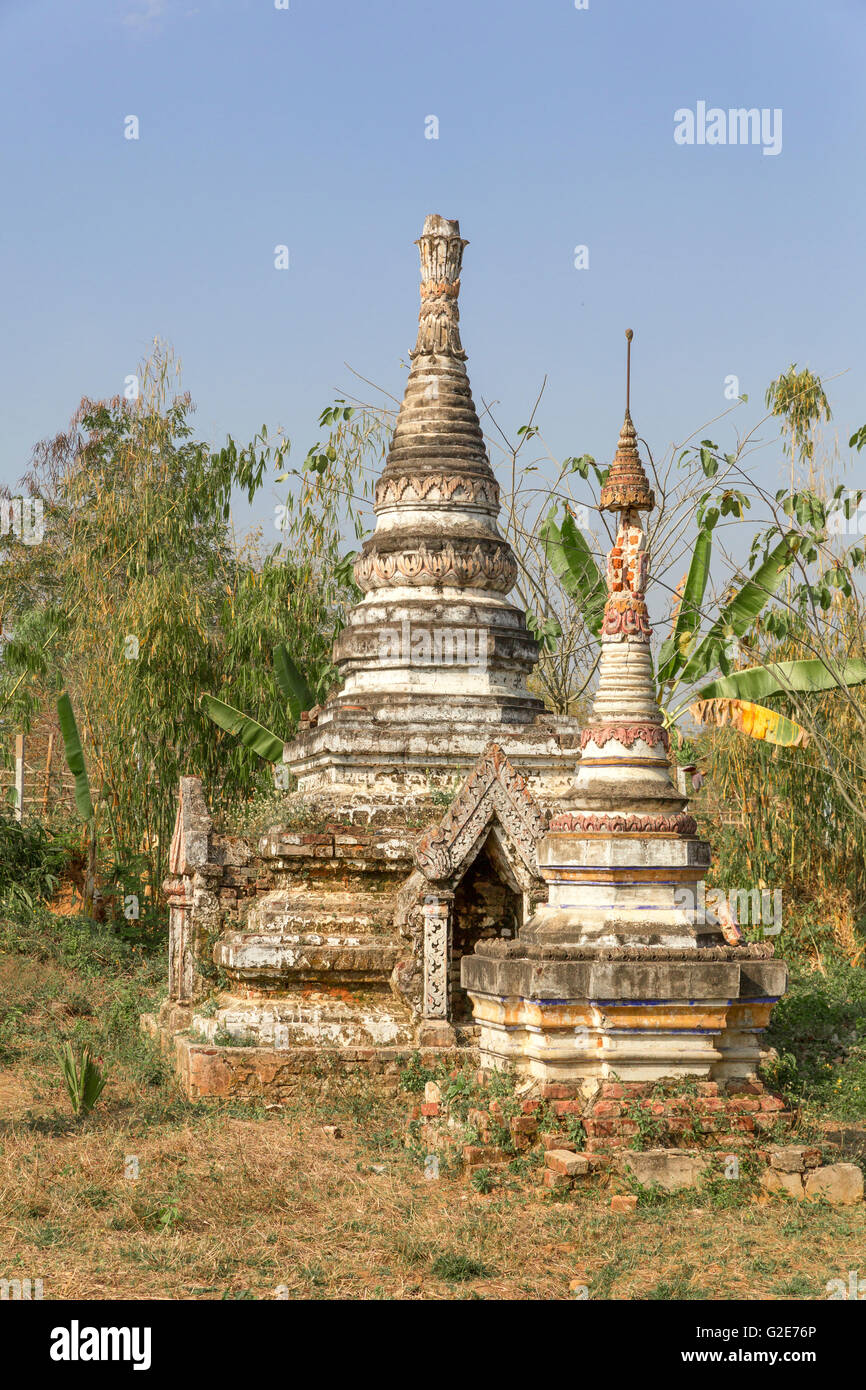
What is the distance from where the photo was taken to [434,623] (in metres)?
13.2

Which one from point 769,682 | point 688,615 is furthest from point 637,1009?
point 688,615

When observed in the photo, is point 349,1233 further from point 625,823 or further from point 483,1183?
point 625,823

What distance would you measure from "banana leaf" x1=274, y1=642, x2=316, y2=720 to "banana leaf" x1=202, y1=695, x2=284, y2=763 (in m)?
0.50

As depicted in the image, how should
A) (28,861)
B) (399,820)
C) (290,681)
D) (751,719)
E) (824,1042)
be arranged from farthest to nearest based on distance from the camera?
(28,861) < (290,681) < (751,719) < (824,1042) < (399,820)

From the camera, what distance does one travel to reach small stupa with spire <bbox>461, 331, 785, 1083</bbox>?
331 inches

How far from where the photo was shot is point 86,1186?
789 cm

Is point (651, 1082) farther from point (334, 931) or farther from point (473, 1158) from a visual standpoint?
point (334, 931)

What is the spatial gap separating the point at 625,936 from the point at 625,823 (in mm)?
633

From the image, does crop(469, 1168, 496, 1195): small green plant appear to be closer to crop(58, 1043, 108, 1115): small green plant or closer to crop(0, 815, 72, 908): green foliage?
crop(58, 1043, 108, 1115): small green plant

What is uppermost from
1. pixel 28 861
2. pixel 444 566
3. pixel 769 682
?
pixel 444 566

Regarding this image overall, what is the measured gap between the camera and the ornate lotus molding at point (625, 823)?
8.81 metres

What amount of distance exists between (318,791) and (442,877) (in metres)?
1.62

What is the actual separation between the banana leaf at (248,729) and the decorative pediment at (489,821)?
257 inches

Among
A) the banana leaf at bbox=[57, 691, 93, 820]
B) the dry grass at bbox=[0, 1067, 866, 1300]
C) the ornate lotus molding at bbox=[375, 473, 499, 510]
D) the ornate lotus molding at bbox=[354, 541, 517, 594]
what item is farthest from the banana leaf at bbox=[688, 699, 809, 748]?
the banana leaf at bbox=[57, 691, 93, 820]
